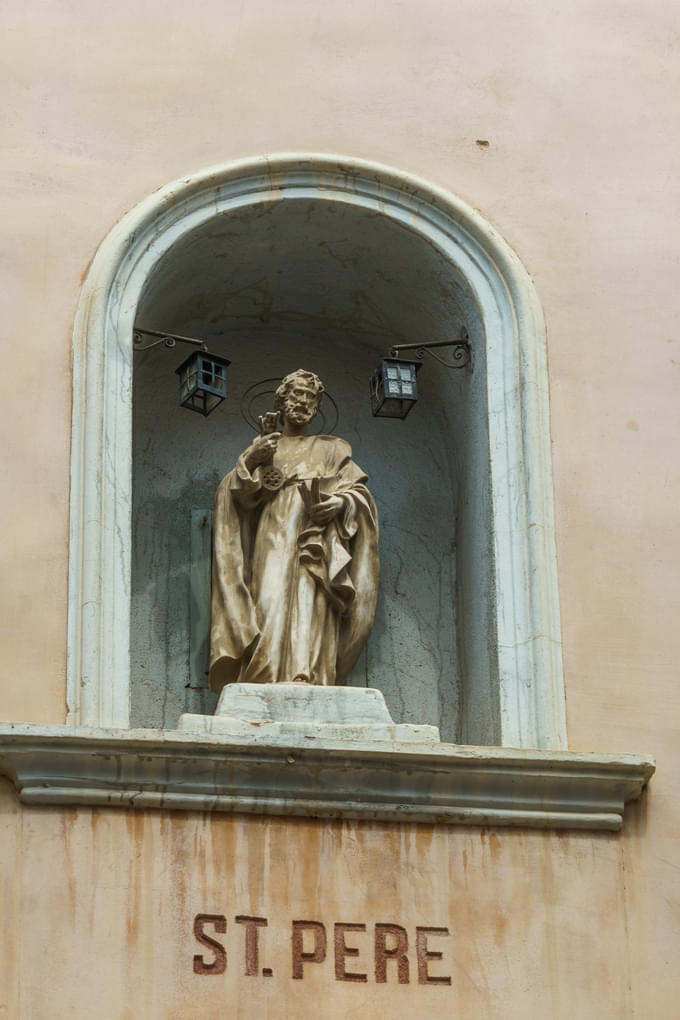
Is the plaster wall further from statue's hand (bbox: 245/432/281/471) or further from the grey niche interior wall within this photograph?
statue's hand (bbox: 245/432/281/471)

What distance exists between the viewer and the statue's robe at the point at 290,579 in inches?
373

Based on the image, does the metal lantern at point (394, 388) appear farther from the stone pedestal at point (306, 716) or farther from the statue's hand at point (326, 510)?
the stone pedestal at point (306, 716)

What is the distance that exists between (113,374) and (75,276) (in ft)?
1.43

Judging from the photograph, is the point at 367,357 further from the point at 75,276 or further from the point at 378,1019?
the point at 378,1019

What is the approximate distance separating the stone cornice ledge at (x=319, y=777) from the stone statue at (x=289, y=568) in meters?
0.68

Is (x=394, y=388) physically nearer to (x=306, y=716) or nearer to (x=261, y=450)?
(x=261, y=450)

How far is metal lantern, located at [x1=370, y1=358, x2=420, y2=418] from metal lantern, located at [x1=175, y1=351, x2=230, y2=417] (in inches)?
23.2

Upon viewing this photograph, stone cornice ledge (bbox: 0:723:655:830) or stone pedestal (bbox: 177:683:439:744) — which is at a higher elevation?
stone pedestal (bbox: 177:683:439:744)

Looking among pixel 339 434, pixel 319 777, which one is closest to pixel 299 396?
pixel 339 434

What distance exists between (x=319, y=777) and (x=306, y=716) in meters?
0.38

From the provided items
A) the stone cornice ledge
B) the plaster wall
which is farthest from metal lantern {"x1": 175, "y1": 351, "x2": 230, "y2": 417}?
Result: the stone cornice ledge

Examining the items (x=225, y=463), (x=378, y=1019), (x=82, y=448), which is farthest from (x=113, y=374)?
(x=378, y=1019)

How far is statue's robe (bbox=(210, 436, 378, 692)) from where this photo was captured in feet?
31.1

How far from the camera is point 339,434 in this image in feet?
34.8
